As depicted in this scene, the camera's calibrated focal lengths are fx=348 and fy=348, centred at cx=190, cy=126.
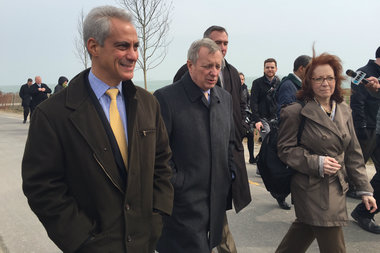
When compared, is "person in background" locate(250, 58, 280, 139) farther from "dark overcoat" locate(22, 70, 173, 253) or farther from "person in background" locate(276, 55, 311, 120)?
"dark overcoat" locate(22, 70, 173, 253)

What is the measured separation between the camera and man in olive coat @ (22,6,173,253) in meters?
1.55

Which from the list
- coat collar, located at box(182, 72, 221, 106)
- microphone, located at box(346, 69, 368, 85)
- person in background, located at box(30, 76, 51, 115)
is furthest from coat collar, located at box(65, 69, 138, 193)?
person in background, located at box(30, 76, 51, 115)

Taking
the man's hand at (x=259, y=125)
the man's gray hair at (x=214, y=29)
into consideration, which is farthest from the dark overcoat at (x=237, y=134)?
the man's hand at (x=259, y=125)

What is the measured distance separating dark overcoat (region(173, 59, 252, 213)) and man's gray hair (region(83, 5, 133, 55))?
1665 mm

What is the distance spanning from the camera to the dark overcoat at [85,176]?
1545 millimetres

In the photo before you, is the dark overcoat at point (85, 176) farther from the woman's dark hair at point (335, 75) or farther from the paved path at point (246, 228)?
the paved path at point (246, 228)

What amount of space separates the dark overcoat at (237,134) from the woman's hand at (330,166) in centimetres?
70

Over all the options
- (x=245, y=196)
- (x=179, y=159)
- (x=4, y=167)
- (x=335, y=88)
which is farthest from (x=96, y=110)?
(x=4, y=167)

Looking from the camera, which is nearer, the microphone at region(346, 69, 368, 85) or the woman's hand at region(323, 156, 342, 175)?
the woman's hand at region(323, 156, 342, 175)

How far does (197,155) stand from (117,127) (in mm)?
965

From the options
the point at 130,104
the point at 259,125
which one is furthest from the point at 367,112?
the point at 130,104

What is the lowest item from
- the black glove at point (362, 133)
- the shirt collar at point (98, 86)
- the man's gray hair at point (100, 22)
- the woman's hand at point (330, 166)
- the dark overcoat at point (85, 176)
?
the black glove at point (362, 133)

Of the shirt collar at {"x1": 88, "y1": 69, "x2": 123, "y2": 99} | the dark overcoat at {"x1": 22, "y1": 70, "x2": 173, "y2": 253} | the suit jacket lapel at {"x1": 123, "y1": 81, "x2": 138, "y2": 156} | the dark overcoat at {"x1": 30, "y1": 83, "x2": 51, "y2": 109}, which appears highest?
the shirt collar at {"x1": 88, "y1": 69, "x2": 123, "y2": 99}

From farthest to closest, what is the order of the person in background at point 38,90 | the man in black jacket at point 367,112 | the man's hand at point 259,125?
the person in background at point 38,90, the man's hand at point 259,125, the man in black jacket at point 367,112
